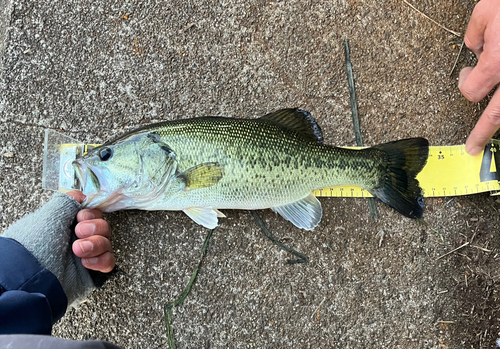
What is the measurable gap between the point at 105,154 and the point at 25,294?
0.89 metres


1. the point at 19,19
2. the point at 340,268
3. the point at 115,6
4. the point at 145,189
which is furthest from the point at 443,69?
the point at 19,19

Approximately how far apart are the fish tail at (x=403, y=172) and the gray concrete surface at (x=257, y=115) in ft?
0.71

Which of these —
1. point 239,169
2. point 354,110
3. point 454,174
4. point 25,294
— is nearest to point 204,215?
point 239,169

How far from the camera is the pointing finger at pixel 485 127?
212cm

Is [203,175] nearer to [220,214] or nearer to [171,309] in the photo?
[220,214]

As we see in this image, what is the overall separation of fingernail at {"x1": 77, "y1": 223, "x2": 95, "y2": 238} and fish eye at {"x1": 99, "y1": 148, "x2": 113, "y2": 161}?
1.46 ft

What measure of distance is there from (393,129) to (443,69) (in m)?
0.64

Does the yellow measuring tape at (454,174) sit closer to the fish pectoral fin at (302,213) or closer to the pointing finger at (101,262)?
the fish pectoral fin at (302,213)

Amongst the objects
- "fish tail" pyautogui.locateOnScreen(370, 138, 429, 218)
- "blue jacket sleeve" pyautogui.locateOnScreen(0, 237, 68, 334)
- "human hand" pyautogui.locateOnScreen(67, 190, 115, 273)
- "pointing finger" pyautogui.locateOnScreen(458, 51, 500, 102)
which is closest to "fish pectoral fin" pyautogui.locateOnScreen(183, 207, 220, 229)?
"human hand" pyautogui.locateOnScreen(67, 190, 115, 273)

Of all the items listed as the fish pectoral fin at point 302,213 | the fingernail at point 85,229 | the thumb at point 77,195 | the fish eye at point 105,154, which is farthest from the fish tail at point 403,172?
the thumb at point 77,195

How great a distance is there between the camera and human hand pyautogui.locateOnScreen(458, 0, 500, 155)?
198 centimetres

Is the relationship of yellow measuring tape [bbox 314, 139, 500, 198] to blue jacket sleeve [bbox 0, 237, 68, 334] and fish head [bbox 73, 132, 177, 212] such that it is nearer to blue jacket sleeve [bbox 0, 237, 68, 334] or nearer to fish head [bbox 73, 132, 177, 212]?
fish head [bbox 73, 132, 177, 212]

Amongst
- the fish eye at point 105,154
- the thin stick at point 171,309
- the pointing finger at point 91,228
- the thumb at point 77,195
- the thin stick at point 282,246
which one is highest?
the fish eye at point 105,154

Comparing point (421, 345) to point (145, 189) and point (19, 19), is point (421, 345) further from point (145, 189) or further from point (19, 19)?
point (19, 19)
